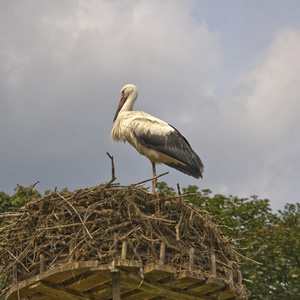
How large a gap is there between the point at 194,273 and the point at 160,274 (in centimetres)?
55

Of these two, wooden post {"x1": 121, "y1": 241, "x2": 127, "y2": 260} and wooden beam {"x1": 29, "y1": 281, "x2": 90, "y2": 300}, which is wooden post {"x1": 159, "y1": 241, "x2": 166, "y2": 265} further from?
wooden beam {"x1": 29, "y1": 281, "x2": 90, "y2": 300}

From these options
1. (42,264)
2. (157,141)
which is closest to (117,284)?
(42,264)

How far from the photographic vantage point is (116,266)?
395 inches

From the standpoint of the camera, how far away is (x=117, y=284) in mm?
10344

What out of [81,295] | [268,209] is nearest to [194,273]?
[81,295]

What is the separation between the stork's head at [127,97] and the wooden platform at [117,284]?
4.79 metres

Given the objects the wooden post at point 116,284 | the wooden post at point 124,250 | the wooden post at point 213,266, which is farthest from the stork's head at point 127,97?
the wooden post at point 116,284

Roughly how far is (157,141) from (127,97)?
6.17ft

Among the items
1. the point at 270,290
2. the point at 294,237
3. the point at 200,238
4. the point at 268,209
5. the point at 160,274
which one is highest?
the point at 268,209

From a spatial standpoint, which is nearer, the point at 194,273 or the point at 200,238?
the point at 194,273

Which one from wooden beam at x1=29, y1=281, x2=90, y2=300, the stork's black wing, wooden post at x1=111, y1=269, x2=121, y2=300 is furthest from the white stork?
wooden post at x1=111, y1=269, x2=121, y2=300

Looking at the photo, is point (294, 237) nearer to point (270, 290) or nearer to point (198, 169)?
point (270, 290)

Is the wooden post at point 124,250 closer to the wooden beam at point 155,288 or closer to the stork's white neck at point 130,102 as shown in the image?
the wooden beam at point 155,288

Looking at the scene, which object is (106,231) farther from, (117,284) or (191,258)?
(191,258)
